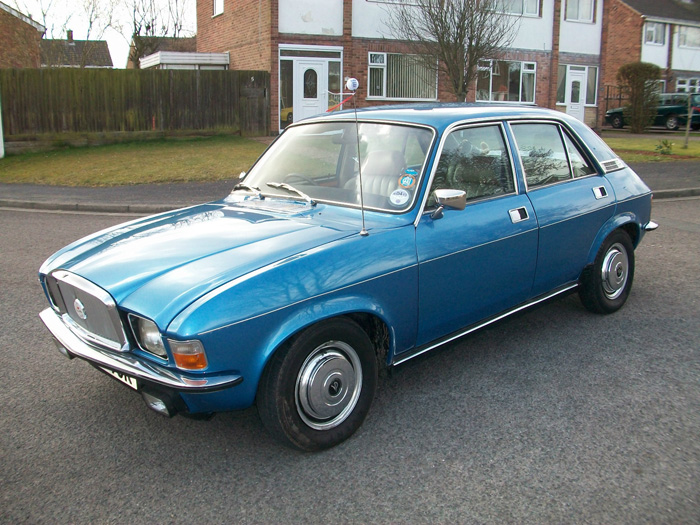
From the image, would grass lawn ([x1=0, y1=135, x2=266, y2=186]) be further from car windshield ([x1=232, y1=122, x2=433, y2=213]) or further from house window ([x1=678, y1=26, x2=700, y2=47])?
house window ([x1=678, y1=26, x2=700, y2=47])

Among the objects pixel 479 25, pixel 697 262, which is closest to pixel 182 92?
pixel 479 25

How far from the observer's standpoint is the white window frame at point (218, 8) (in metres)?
25.8

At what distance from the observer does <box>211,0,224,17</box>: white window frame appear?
25.8 m

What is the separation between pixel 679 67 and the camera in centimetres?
3956

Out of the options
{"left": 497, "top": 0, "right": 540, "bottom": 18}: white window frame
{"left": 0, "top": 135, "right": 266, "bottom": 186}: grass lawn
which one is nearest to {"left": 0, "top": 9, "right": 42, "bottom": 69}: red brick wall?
{"left": 0, "top": 135, "right": 266, "bottom": 186}: grass lawn

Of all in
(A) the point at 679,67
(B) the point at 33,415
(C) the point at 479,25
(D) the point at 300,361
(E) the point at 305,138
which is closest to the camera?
(D) the point at 300,361

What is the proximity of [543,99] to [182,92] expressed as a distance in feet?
50.5

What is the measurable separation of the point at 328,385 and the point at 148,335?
89 centimetres

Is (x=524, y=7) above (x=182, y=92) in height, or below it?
above

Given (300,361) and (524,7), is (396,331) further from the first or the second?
(524,7)

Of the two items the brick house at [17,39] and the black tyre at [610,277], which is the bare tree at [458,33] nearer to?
the black tyre at [610,277]

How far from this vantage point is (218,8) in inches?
1037

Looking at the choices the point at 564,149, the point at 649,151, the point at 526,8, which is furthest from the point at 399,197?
the point at 526,8

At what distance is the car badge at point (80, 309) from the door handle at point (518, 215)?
8.56 ft
